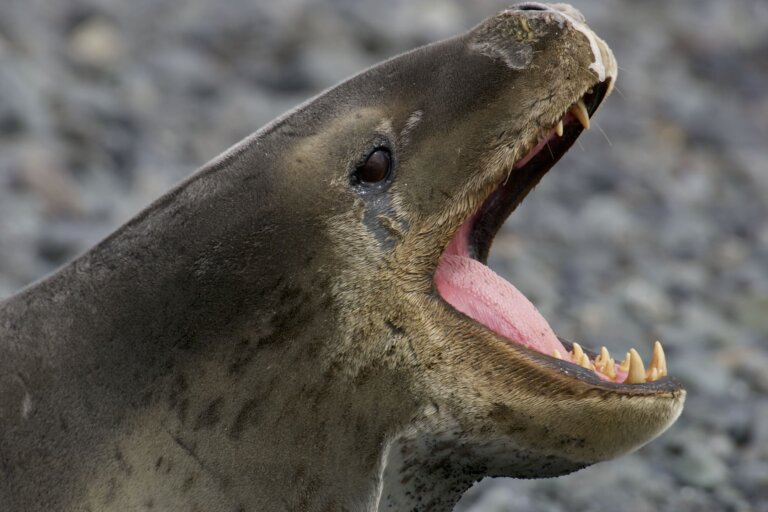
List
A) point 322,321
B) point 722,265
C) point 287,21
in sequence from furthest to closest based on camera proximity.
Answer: point 287,21 → point 722,265 → point 322,321

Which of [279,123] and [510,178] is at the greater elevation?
[279,123]

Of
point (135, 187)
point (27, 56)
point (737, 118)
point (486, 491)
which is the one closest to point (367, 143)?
point (486, 491)

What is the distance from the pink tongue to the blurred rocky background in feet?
7.13

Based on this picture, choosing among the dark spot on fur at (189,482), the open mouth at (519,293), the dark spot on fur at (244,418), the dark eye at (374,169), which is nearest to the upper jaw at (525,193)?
the open mouth at (519,293)

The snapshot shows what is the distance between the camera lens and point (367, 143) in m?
4.81

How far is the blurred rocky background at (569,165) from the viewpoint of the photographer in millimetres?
8180

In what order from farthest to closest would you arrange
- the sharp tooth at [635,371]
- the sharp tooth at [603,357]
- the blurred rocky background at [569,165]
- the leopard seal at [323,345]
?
the blurred rocky background at [569,165] → the sharp tooth at [603,357] → the sharp tooth at [635,371] → the leopard seal at [323,345]

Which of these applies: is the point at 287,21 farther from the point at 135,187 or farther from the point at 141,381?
the point at 141,381

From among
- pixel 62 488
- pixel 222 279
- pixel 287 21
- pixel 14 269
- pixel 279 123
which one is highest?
pixel 287 21

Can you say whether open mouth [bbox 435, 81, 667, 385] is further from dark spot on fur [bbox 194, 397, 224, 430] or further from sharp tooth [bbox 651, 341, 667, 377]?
dark spot on fur [bbox 194, 397, 224, 430]

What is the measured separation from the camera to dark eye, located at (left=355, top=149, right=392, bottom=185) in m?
4.81

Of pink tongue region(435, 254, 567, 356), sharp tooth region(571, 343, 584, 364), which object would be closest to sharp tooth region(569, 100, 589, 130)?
pink tongue region(435, 254, 567, 356)

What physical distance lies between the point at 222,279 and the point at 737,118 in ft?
32.1

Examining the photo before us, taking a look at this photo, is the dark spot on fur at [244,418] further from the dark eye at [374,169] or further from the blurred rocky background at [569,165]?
the blurred rocky background at [569,165]
